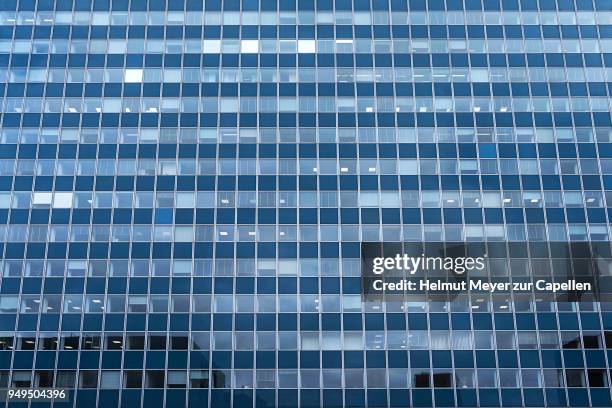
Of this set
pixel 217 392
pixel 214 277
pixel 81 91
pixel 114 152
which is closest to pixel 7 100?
pixel 81 91

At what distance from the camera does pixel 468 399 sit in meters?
59.8

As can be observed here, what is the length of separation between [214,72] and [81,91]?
41.5 feet

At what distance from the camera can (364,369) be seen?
60.6 metres

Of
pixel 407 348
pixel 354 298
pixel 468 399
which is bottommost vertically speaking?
pixel 468 399

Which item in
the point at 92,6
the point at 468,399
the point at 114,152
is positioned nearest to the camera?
the point at 468,399

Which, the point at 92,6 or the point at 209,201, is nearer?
the point at 209,201

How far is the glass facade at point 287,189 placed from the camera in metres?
60.9

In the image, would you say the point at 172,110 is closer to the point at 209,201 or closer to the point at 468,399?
the point at 209,201

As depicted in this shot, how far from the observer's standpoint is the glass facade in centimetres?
6088

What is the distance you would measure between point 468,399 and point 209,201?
27.4 meters

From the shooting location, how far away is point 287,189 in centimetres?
6706

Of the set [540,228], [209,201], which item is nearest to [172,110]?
[209,201]

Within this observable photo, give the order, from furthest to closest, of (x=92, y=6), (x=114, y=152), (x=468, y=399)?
(x=92, y=6)
(x=114, y=152)
(x=468, y=399)

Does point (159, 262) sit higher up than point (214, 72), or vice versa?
point (214, 72)
